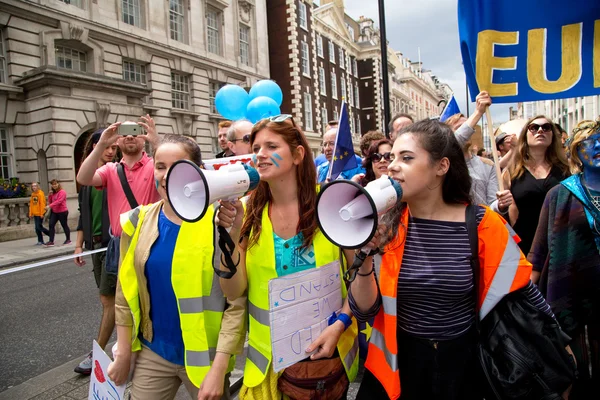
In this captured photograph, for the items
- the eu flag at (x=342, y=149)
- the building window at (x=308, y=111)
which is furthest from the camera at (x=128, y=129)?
the building window at (x=308, y=111)

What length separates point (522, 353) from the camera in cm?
168

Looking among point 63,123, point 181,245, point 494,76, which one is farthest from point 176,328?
point 63,123

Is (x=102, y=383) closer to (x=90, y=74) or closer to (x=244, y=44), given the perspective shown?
(x=90, y=74)

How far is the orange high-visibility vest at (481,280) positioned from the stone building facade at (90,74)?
594 inches

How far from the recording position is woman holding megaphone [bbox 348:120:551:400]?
5.74ft

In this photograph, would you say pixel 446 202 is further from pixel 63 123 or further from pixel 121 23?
pixel 121 23

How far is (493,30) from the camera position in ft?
9.63

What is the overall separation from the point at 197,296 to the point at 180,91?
64.9 ft

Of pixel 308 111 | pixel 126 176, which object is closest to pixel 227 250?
pixel 126 176

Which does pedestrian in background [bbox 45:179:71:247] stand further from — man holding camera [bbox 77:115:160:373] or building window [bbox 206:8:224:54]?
building window [bbox 206:8:224:54]

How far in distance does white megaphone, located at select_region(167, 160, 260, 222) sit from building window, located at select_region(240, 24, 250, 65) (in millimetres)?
24445

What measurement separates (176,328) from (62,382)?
6.72ft

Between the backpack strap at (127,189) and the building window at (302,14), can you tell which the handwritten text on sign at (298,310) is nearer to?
the backpack strap at (127,189)

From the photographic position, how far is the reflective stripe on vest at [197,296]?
1994mm
